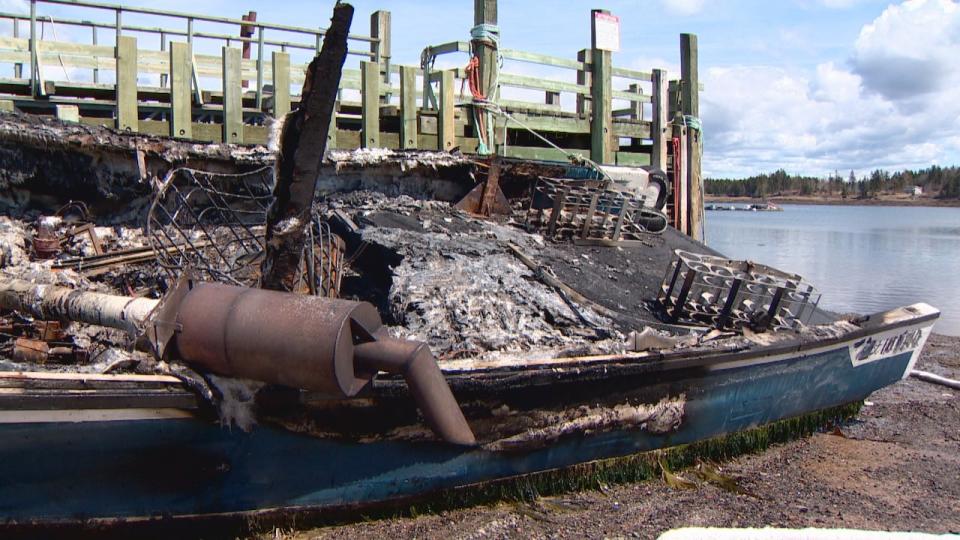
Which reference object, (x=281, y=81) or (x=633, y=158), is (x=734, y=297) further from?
(x=633, y=158)

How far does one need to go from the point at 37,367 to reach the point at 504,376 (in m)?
2.29

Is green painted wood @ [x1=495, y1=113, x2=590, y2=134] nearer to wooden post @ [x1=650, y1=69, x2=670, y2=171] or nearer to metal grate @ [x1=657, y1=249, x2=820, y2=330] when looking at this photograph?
wooden post @ [x1=650, y1=69, x2=670, y2=171]

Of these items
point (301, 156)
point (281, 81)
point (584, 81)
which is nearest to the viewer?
point (301, 156)

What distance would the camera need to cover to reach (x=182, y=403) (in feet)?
11.6

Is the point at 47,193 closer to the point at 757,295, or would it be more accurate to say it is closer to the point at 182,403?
the point at 182,403

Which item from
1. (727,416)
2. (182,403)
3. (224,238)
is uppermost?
(224,238)

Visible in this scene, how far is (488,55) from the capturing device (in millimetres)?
8547

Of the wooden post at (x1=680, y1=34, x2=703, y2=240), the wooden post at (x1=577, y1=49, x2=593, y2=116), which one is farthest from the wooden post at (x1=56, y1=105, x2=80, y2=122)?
the wooden post at (x1=680, y1=34, x2=703, y2=240)

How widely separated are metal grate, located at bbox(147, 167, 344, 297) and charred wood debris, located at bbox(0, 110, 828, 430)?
2 cm

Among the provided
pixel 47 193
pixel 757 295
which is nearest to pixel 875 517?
pixel 757 295

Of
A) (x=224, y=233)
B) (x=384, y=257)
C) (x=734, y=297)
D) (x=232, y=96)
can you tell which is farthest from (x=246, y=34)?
(x=734, y=297)

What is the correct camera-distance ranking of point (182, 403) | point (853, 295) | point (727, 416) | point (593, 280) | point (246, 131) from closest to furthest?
point (182, 403) → point (727, 416) → point (593, 280) → point (246, 131) → point (853, 295)

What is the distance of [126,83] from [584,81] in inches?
217

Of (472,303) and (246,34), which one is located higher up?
(246,34)
